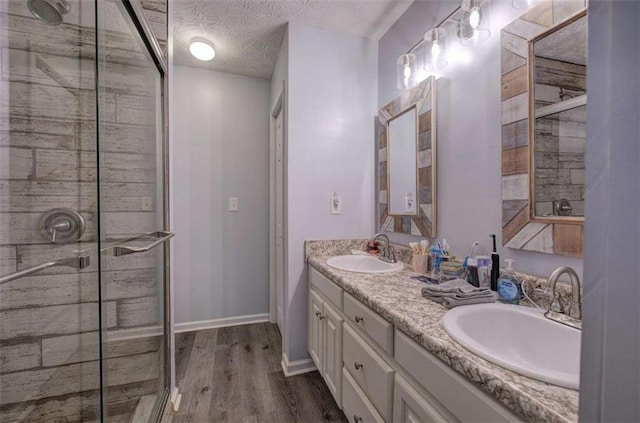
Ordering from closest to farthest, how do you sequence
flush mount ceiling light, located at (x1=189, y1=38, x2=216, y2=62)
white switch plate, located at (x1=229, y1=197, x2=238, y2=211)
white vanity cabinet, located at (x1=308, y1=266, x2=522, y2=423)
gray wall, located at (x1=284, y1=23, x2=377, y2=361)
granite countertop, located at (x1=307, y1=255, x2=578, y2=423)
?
granite countertop, located at (x1=307, y1=255, x2=578, y2=423), white vanity cabinet, located at (x1=308, y1=266, x2=522, y2=423), gray wall, located at (x1=284, y1=23, x2=377, y2=361), flush mount ceiling light, located at (x1=189, y1=38, x2=216, y2=62), white switch plate, located at (x1=229, y1=197, x2=238, y2=211)

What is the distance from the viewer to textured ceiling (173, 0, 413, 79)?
174 cm

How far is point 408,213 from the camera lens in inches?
67.8

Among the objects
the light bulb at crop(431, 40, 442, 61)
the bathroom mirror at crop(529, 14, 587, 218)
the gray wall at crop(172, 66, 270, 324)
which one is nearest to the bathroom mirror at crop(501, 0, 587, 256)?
the bathroom mirror at crop(529, 14, 587, 218)

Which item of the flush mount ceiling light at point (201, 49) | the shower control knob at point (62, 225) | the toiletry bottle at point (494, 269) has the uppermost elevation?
the flush mount ceiling light at point (201, 49)

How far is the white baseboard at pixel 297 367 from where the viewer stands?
75.0 inches

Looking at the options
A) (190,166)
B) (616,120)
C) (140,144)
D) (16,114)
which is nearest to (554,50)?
(616,120)

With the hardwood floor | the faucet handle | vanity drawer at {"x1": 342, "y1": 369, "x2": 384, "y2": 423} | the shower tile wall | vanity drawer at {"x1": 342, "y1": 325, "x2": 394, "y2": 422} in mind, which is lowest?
the hardwood floor

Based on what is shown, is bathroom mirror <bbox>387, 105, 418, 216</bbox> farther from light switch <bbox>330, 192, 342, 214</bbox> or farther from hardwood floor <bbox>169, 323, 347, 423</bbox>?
hardwood floor <bbox>169, 323, 347, 423</bbox>

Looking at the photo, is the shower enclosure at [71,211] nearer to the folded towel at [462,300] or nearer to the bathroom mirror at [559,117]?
the folded towel at [462,300]

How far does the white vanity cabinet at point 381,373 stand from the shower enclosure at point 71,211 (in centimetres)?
91

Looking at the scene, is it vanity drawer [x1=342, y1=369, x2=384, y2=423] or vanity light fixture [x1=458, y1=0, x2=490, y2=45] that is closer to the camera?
vanity drawer [x1=342, y1=369, x2=384, y2=423]

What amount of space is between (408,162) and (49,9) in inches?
70.2

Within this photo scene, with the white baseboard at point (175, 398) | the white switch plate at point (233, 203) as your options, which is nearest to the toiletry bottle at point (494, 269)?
the white baseboard at point (175, 398)

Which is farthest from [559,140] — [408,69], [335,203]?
[335,203]
